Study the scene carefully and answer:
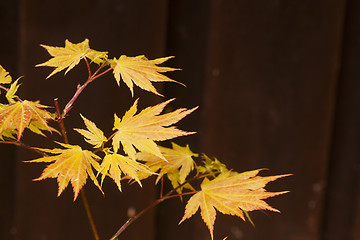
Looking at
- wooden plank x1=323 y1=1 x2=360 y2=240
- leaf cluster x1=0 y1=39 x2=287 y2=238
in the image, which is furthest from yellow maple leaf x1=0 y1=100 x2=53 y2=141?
wooden plank x1=323 y1=1 x2=360 y2=240

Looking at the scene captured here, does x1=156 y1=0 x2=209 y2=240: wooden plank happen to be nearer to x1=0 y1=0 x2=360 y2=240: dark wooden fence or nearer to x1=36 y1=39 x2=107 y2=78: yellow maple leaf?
x1=0 y1=0 x2=360 y2=240: dark wooden fence

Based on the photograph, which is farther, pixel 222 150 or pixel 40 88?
pixel 222 150

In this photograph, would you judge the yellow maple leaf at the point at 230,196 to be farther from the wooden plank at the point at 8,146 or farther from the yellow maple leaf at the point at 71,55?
the wooden plank at the point at 8,146

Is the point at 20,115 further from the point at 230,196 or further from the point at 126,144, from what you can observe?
the point at 230,196

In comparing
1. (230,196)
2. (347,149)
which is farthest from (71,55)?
(347,149)

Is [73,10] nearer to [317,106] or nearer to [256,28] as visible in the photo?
[256,28]

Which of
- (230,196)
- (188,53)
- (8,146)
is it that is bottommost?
(8,146)

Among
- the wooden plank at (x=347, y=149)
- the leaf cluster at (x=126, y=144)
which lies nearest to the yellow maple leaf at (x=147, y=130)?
the leaf cluster at (x=126, y=144)

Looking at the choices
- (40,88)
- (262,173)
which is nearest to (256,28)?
(262,173)
